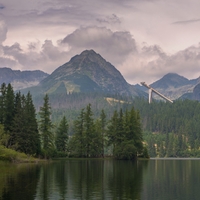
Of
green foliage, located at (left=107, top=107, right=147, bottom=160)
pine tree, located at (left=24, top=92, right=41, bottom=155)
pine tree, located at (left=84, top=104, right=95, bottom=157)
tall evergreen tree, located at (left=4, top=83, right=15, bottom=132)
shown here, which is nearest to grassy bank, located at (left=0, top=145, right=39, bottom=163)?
pine tree, located at (left=24, top=92, right=41, bottom=155)

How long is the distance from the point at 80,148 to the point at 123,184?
274ft

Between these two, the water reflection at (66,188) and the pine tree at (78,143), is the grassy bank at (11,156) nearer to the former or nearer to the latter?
the water reflection at (66,188)

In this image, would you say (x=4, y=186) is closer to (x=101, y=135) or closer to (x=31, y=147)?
(x=31, y=147)

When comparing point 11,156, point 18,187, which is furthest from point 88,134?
point 18,187

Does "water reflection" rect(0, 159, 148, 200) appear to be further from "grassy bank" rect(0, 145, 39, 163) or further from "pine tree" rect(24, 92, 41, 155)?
"pine tree" rect(24, 92, 41, 155)

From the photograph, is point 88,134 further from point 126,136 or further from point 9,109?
point 9,109

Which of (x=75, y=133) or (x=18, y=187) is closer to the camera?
(x=18, y=187)

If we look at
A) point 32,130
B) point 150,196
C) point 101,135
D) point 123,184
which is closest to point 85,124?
point 101,135

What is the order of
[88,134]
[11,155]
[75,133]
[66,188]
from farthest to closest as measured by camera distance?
1. [75,133]
2. [88,134]
3. [11,155]
4. [66,188]

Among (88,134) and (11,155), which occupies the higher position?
(88,134)

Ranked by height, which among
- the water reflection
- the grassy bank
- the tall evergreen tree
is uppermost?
the tall evergreen tree

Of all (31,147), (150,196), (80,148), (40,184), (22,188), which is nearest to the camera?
(150,196)

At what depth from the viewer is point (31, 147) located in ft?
352

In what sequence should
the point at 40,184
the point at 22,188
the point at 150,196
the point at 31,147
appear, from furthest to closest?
the point at 31,147, the point at 40,184, the point at 22,188, the point at 150,196
